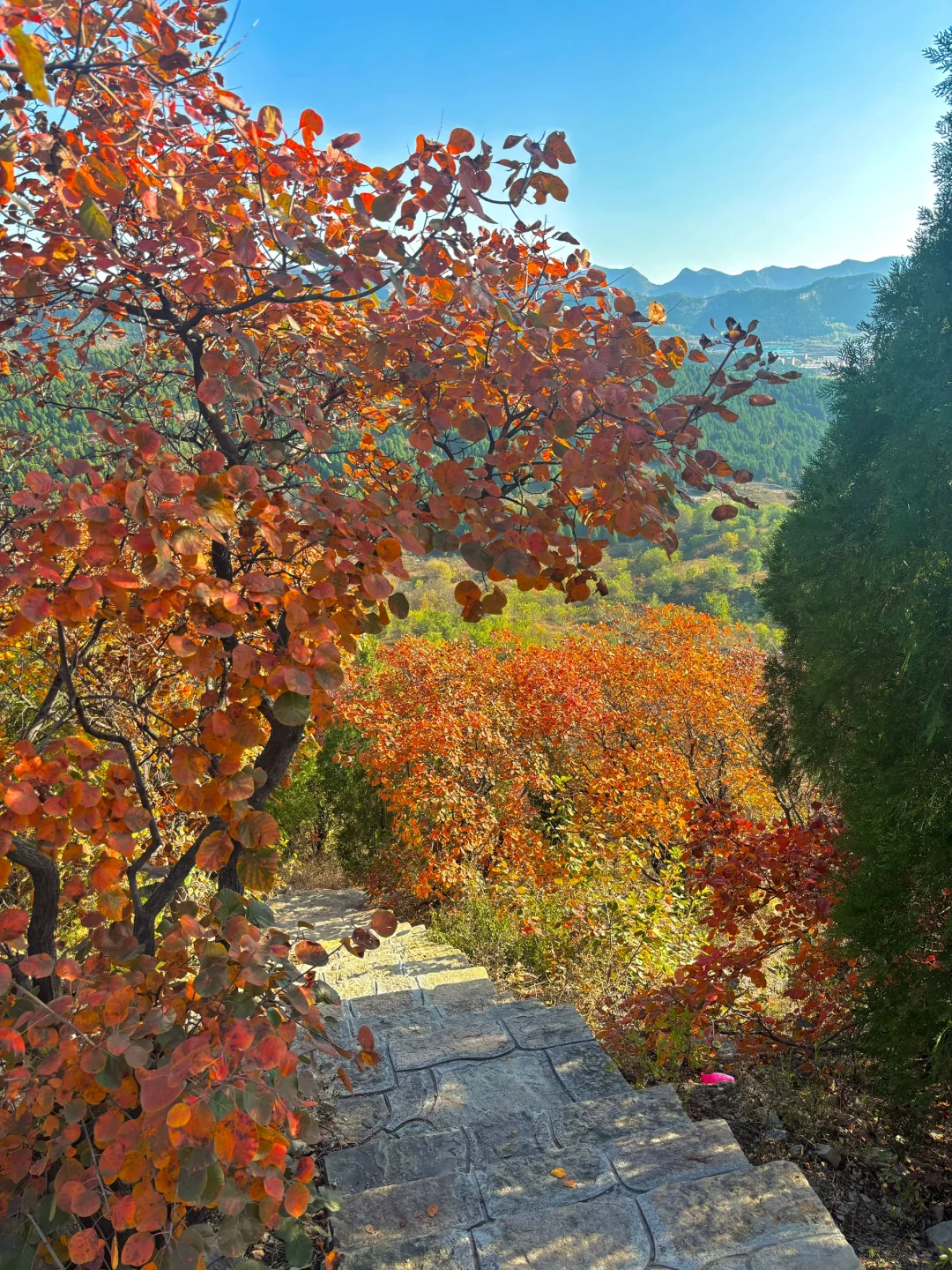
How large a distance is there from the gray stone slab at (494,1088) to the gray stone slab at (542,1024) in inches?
3.7

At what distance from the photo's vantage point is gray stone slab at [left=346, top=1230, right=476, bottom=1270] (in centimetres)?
165

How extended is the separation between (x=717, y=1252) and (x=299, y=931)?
395 cm

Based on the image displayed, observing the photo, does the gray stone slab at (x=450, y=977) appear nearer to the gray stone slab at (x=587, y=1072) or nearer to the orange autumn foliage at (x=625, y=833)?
the orange autumn foliage at (x=625, y=833)

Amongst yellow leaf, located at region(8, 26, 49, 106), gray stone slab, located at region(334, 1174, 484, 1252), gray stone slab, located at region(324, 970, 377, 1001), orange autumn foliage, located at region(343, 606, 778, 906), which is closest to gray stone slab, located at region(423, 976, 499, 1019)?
gray stone slab, located at region(324, 970, 377, 1001)

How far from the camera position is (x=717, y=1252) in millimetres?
1641

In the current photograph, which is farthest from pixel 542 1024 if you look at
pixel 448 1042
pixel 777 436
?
pixel 777 436

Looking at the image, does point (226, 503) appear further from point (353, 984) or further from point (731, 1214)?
point (353, 984)

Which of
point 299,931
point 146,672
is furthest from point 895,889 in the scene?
point 299,931

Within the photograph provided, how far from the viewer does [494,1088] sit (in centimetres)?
255

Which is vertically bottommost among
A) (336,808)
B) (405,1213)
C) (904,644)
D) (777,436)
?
(336,808)

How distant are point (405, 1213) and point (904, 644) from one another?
6.94ft

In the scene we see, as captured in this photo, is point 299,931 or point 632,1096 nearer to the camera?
point 632,1096

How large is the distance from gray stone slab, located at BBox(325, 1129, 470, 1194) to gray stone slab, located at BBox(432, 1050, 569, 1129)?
0.62 ft

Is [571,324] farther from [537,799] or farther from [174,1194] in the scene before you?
Result: [537,799]
